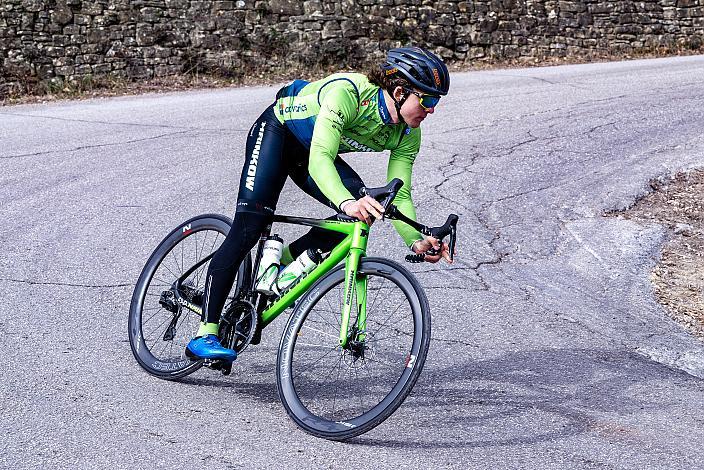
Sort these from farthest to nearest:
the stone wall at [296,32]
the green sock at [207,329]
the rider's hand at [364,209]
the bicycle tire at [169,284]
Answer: the stone wall at [296,32] < the bicycle tire at [169,284] < the green sock at [207,329] < the rider's hand at [364,209]

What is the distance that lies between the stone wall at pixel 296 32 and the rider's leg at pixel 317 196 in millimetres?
11571

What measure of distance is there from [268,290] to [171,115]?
8.56m

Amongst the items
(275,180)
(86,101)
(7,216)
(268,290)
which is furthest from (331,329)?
(86,101)

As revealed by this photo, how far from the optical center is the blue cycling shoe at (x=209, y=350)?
470 cm

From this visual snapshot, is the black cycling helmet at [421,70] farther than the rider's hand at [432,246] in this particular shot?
No

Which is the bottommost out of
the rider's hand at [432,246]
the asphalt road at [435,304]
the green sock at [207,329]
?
the asphalt road at [435,304]

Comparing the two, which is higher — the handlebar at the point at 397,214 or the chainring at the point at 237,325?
the handlebar at the point at 397,214

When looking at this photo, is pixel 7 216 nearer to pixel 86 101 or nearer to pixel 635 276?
pixel 635 276

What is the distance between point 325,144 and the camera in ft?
14.3

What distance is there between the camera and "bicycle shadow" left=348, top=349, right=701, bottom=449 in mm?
4441

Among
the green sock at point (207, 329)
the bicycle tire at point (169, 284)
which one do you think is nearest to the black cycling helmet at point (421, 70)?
the bicycle tire at point (169, 284)

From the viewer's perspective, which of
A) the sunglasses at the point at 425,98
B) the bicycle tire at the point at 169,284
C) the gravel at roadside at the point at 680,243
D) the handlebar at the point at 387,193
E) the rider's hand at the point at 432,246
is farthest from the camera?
the gravel at roadside at the point at 680,243

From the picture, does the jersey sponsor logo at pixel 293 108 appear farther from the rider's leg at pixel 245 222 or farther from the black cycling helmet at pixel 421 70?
the black cycling helmet at pixel 421 70

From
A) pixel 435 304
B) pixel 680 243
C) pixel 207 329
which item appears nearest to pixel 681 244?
pixel 680 243
